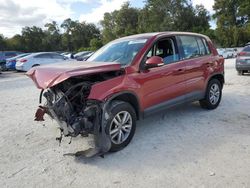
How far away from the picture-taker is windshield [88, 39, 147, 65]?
5066 millimetres

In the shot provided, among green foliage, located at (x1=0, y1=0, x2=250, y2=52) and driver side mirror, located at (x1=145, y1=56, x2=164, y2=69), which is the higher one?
green foliage, located at (x1=0, y1=0, x2=250, y2=52)

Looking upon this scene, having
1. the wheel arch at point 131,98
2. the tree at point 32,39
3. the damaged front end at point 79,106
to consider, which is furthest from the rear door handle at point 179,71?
the tree at point 32,39

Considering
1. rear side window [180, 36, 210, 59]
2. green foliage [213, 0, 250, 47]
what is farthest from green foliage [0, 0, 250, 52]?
rear side window [180, 36, 210, 59]

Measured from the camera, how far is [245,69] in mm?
12828

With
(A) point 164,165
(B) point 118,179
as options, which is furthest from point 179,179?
(B) point 118,179

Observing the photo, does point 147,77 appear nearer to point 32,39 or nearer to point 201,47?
point 201,47

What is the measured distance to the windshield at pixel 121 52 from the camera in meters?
5.07

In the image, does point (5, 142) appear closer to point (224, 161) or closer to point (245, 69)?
point (224, 161)

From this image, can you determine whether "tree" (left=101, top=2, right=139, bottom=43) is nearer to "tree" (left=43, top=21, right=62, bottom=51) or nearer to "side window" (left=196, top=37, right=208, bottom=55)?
"tree" (left=43, top=21, right=62, bottom=51)

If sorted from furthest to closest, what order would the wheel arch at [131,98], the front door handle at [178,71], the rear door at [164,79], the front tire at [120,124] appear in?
the front door handle at [178,71] < the rear door at [164,79] < the wheel arch at [131,98] < the front tire at [120,124]

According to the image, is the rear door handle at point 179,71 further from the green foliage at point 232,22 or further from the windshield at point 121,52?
the green foliage at point 232,22

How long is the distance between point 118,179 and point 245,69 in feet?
35.9

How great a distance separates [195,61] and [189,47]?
328 millimetres

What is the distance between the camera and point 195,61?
6102 millimetres
